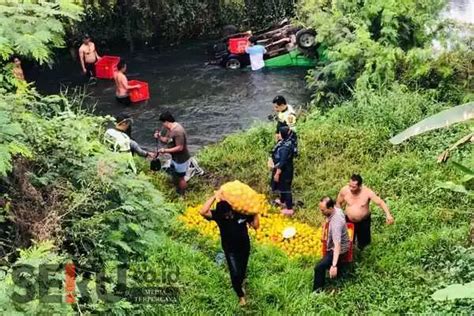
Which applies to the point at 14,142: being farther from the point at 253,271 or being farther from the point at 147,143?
the point at 147,143

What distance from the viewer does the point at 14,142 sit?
15.7ft

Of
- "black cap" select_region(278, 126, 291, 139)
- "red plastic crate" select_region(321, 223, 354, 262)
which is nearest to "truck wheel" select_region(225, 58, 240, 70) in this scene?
"black cap" select_region(278, 126, 291, 139)

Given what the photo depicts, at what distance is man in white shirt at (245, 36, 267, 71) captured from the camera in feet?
49.6

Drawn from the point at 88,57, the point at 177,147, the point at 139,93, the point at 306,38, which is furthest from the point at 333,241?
the point at 88,57

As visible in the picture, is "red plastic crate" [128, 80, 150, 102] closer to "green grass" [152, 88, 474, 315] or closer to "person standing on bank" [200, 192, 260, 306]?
"green grass" [152, 88, 474, 315]

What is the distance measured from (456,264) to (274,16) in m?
12.8

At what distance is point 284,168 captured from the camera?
8.58m

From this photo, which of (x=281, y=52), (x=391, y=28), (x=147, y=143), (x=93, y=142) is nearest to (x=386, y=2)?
(x=391, y=28)

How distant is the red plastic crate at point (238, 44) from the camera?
15.3 meters

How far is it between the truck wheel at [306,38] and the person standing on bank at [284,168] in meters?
6.43

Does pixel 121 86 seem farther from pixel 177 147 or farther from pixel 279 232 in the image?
pixel 279 232

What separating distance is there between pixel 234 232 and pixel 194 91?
8.60 metres

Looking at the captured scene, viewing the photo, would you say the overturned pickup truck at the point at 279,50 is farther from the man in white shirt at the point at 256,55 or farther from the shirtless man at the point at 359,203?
the shirtless man at the point at 359,203

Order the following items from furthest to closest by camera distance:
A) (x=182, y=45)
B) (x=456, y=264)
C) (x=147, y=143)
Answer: (x=182, y=45) < (x=147, y=143) < (x=456, y=264)
